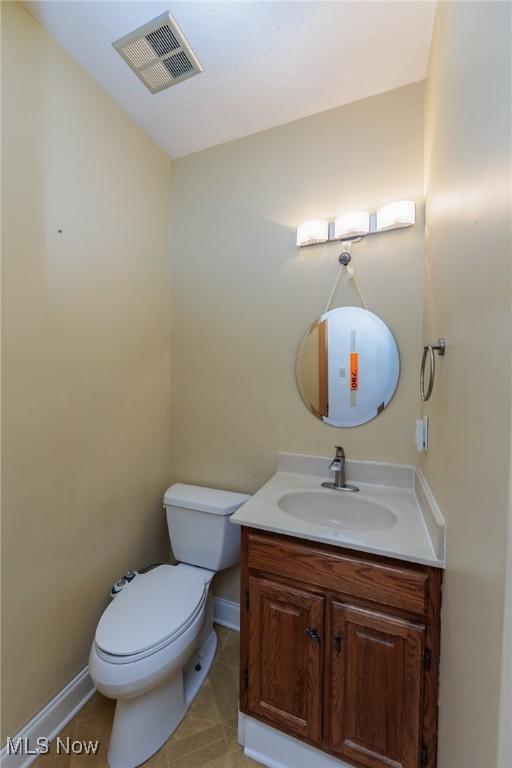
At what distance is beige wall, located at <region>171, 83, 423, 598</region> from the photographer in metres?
1.38

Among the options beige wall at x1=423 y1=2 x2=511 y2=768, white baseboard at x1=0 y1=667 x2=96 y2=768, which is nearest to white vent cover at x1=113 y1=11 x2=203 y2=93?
beige wall at x1=423 y1=2 x2=511 y2=768

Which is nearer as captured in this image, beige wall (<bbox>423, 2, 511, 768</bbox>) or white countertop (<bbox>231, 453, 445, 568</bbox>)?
beige wall (<bbox>423, 2, 511, 768</bbox>)

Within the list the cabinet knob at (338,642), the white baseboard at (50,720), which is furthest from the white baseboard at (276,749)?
the white baseboard at (50,720)

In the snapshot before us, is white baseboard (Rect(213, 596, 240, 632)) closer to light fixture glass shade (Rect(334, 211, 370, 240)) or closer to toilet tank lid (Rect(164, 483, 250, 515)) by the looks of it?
toilet tank lid (Rect(164, 483, 250, 515))

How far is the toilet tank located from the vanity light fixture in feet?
4.41

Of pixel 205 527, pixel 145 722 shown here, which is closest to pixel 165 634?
pixel 145 722

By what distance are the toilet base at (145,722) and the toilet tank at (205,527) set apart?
1.47 ft

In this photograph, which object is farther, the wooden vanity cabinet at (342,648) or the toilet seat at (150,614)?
the toilet seat at (150,614)

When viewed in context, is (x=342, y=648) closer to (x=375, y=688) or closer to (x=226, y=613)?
(x=375, y=688)

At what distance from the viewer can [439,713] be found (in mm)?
893

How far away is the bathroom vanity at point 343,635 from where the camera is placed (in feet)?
3.02

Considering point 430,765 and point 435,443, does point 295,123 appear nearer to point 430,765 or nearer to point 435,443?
point 435,443

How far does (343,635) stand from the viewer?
1015mm

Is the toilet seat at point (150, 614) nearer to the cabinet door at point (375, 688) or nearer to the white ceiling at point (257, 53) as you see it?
the cabinet door at point (375, 688)
